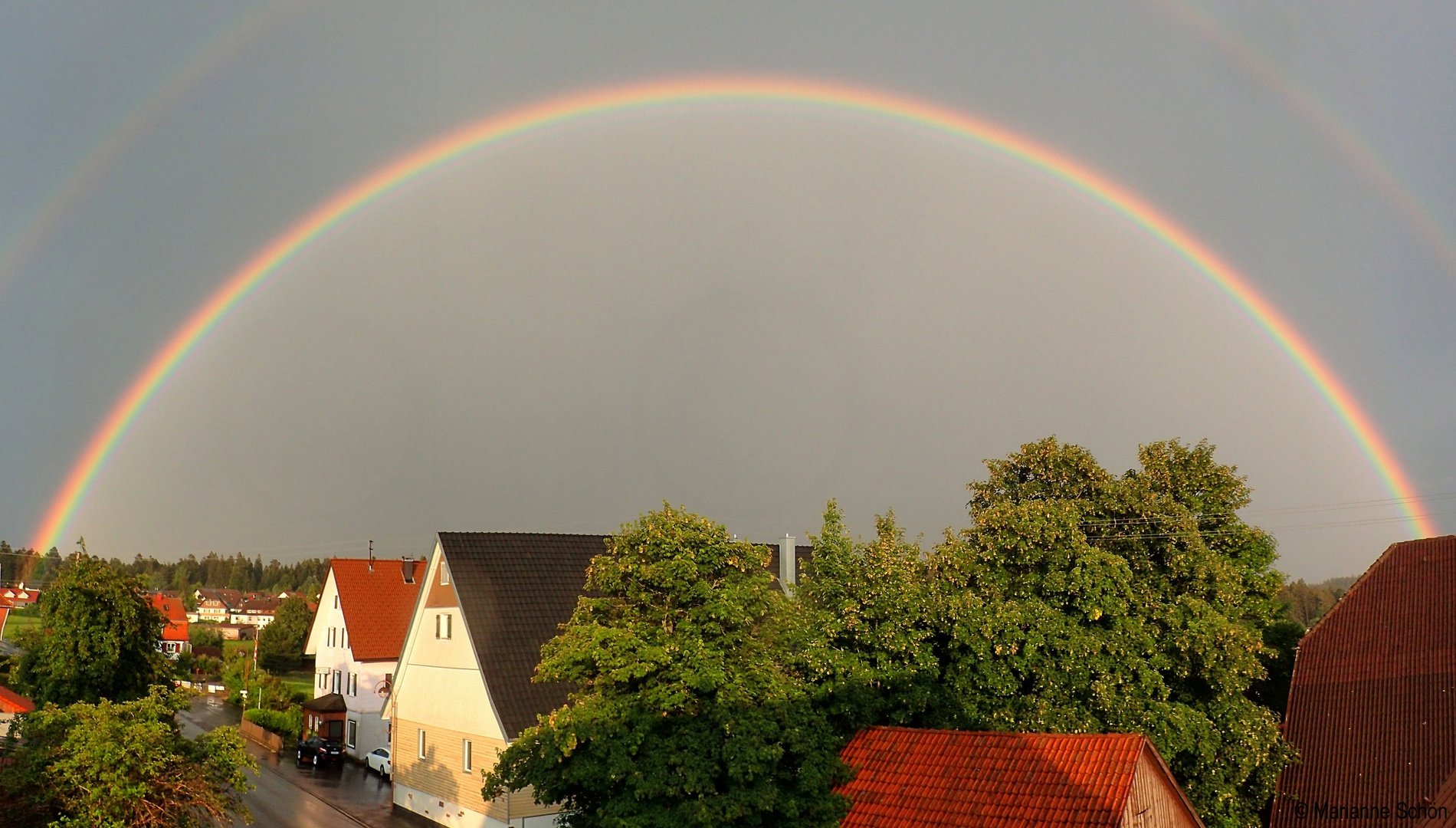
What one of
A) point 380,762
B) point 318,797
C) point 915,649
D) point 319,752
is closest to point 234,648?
point 319,752

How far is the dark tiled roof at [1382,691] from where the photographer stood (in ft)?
94.4

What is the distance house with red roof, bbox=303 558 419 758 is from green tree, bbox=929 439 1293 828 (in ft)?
106

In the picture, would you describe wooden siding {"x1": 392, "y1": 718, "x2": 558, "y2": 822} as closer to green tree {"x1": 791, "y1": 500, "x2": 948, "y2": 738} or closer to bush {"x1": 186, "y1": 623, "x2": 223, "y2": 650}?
green tree {"x1": 791, "y1": 500, "x2": 948, "y2": 738}

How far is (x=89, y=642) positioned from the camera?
82.3 ft

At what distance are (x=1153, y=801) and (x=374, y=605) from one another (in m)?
44.5

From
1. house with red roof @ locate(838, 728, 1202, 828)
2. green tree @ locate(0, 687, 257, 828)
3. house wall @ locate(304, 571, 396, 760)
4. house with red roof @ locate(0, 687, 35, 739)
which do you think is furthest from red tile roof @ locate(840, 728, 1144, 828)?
house wall @ locate(304, 571, 396, 760)

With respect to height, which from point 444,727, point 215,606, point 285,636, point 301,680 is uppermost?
point 215,606

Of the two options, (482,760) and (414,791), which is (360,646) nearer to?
(414,791)

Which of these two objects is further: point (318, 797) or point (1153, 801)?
point (318, 797)

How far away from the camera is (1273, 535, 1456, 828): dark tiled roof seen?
2878 centimetres

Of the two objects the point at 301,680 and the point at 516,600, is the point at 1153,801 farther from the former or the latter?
the point at 301,680

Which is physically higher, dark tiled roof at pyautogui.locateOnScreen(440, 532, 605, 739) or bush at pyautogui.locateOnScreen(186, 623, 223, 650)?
dark tiled roof at pyautogui.locateOnScreen(440, 532, 605, 739)

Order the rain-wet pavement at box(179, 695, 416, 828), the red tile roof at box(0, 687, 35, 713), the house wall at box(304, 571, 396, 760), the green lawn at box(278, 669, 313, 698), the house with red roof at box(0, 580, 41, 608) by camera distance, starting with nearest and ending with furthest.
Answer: the red tile roof at box(0, 687, 35, 713)
the rain-wet pavement at box(179, 695, 416, 828)
the house wall at box(304, 571, 396, 760)
the green lawn at box(278, 669, 313, 698)
the house with red roof at box(0, 580, 41, 608)

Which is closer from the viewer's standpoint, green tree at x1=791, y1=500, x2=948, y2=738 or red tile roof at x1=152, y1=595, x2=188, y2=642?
green tree at x1=791, y1=500, x2=948, y2=738
